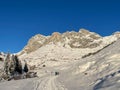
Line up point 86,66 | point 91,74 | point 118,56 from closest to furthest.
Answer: point 91,74 < point 118,56 < point 86,66

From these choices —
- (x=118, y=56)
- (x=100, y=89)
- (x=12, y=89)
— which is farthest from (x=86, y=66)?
(x=100, y=89)

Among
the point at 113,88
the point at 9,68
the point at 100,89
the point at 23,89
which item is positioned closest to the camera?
the point at 113,88

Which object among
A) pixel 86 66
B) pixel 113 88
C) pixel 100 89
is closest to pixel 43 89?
pixel 100 89

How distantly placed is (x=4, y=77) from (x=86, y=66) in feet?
145

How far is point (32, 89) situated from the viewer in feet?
122

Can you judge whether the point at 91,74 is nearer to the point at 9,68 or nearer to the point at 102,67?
the point at 102,67

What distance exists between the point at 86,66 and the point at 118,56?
10305mm

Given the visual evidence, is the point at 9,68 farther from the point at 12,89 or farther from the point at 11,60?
the point at 12,89

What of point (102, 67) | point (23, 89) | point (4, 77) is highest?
point (4, 77)

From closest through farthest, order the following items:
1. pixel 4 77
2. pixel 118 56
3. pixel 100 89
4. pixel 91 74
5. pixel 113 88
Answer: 1. pixel 113 88
2. pixel 100 89
3. pixel 91 74
4. pixel 118 56
5. pixel 4 77

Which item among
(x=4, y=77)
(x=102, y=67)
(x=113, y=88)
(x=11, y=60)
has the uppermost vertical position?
(x=11, y=60)

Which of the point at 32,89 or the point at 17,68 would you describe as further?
the point at 17,68

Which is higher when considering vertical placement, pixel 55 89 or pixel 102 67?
pixel 102 67

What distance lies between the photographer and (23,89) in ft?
129
